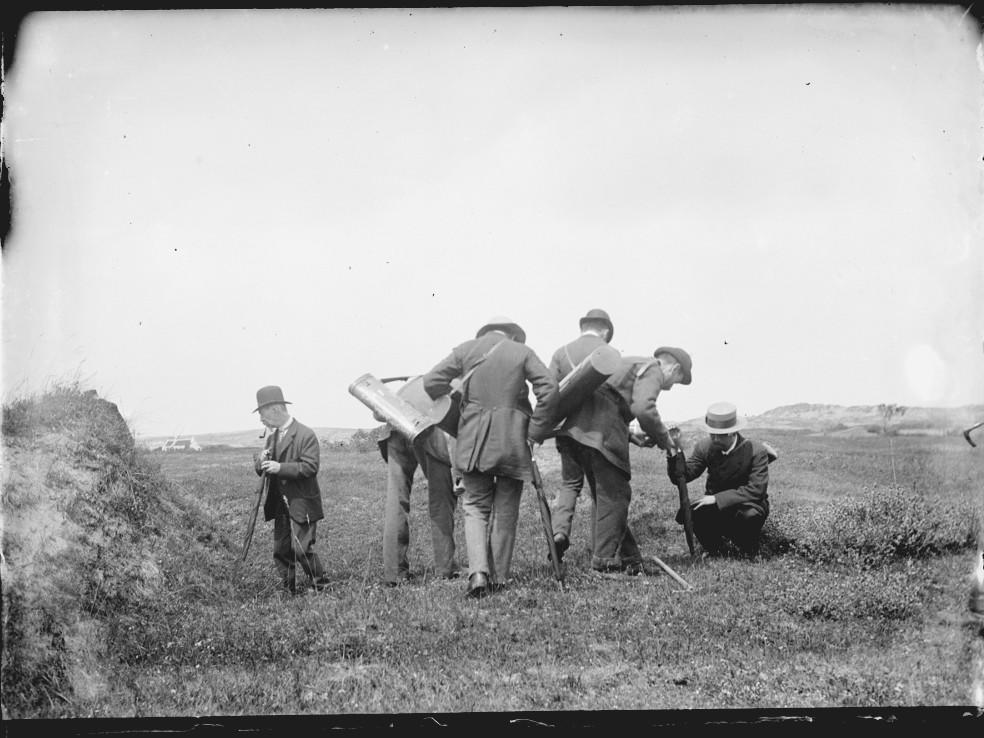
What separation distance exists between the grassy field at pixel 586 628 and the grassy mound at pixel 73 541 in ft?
0.18

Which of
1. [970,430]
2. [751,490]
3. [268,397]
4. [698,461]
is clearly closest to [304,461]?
[268,397]

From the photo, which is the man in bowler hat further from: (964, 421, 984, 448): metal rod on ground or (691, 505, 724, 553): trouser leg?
(964, 421, 984, 448): metal rod on ground

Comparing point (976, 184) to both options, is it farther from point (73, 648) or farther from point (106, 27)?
point (73, 648)

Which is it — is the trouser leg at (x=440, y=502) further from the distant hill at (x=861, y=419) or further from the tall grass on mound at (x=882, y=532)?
the distant hill at (x=861, y=419)

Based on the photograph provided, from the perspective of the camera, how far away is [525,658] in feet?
18.8

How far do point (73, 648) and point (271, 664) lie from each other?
146 cm

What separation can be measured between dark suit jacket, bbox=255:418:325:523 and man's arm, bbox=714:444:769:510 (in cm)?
401

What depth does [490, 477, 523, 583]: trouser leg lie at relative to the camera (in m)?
7.46

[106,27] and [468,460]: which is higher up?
[106,27]

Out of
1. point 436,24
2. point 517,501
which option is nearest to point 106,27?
point 436,24

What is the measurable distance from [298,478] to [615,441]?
3.05 m

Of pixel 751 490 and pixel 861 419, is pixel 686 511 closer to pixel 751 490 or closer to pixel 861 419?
pixel 751 490

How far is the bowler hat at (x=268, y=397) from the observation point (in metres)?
8.17

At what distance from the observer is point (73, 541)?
6879 mm
